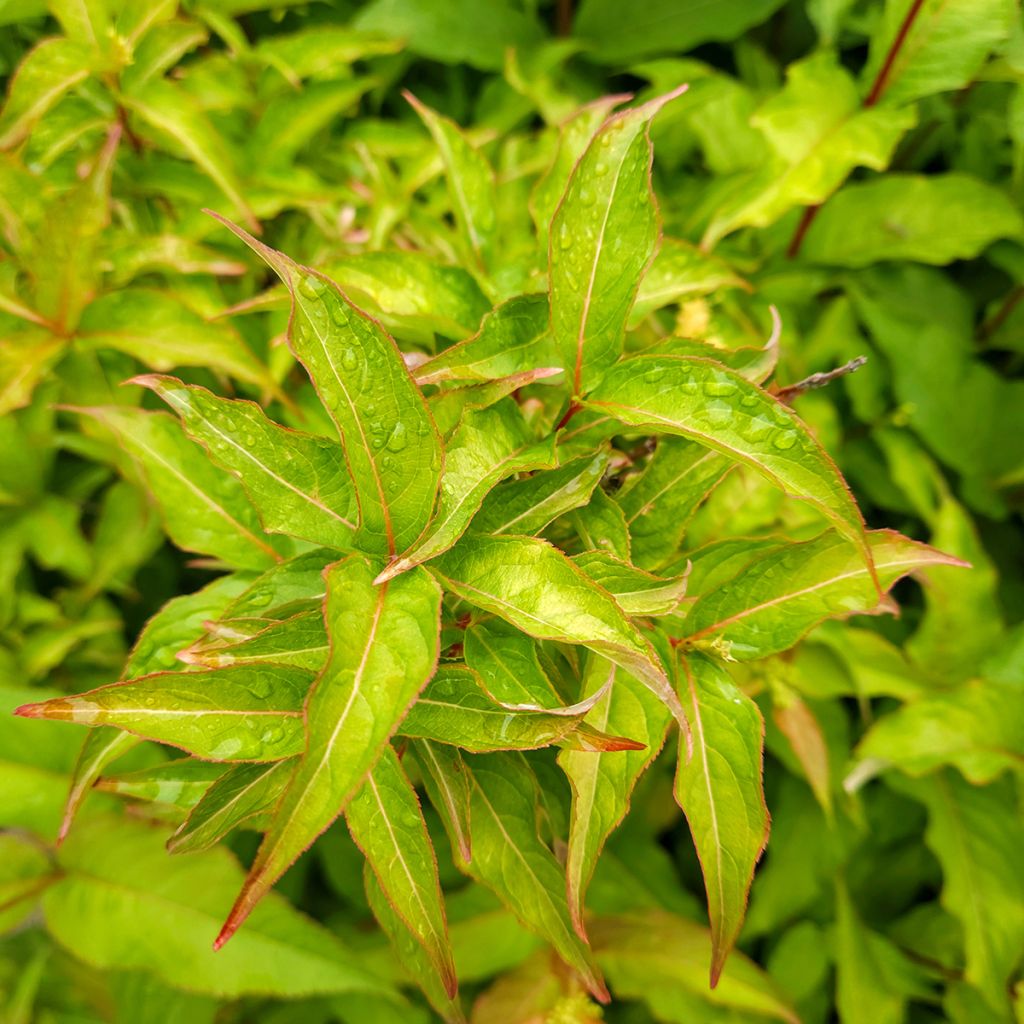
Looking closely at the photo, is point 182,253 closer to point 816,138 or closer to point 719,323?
point 719,323

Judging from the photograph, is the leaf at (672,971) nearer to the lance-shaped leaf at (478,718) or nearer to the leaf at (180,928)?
the leaf at (180,928)

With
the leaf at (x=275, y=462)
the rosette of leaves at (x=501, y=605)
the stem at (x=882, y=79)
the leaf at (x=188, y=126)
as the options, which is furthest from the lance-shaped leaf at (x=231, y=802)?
the stem at (x=882, y=79)

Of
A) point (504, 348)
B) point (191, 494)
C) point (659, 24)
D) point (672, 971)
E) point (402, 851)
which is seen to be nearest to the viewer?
point (402, 851)

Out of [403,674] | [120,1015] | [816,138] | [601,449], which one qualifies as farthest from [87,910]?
[816,138]

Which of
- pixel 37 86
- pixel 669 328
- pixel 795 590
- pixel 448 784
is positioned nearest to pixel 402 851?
pixel 448 784

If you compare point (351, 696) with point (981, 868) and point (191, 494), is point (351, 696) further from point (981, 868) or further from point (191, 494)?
point (981, 868)

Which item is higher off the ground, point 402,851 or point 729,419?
point 729,419
